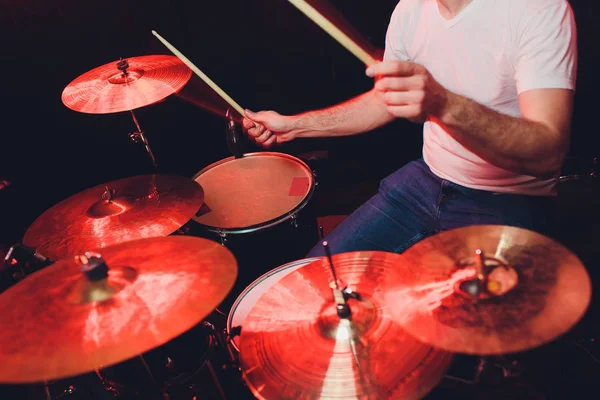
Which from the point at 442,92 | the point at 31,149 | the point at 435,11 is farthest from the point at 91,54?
the point at 442,92

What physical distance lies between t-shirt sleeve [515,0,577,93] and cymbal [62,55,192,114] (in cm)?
145

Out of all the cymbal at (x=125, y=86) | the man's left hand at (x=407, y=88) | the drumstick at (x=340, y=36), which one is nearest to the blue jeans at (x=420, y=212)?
the man's left hand at (x=407, y=88)

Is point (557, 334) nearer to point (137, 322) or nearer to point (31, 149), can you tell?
point (137, 322)

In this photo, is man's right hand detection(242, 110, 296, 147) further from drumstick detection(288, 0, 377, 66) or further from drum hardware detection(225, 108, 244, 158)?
drumstick detection(288, 0, 377, 66)

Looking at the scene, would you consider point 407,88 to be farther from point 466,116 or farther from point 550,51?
point 550,51

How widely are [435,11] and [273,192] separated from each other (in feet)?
3.56

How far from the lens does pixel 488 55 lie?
5.09ft

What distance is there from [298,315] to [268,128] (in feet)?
3.37

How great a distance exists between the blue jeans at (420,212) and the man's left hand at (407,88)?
71 centimetres

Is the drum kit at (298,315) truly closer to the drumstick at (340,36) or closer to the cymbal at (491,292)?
the cymbal at (491,292)

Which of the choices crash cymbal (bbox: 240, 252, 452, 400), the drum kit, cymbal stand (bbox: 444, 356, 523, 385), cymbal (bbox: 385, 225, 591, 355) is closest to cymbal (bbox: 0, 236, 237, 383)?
the drum kit

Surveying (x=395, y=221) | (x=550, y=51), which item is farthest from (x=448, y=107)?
(x=395, y=221)

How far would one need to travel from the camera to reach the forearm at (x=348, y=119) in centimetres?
204

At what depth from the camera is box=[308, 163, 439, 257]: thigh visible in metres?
1.82
